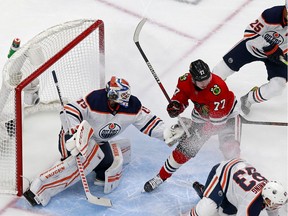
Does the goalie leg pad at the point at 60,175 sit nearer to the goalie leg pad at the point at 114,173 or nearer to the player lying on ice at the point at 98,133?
the player lying on ice at the point at 98,133

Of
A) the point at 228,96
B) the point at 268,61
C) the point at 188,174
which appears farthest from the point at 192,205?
the point at 268,61

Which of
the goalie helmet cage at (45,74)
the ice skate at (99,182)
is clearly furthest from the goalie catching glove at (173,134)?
the goalie helmet cage at (45,74)

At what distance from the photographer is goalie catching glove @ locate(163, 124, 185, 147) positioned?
545 centimetres

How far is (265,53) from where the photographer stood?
5848 millimetres

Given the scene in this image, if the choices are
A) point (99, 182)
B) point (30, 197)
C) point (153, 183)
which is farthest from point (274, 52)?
point (30, 197)

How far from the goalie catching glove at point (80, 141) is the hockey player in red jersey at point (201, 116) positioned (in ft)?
1.55

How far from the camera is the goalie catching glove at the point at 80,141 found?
523 cm

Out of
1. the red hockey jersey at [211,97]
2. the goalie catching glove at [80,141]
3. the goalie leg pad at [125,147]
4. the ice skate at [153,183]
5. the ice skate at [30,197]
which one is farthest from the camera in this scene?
the goalie leg pad at [125,147]

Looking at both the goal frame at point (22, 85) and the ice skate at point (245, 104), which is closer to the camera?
the goal frame at point (22, 85)

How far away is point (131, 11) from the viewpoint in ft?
23.0

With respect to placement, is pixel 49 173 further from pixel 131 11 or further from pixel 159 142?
pixel 131 11

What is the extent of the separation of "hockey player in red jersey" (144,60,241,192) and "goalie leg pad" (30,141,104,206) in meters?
0.36

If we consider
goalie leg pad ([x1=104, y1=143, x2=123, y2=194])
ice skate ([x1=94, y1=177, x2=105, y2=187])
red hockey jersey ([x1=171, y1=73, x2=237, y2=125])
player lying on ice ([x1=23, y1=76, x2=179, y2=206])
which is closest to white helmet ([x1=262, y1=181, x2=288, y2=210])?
red hockey jersey ([x1=171, y1=73, x2=237, y2=125])

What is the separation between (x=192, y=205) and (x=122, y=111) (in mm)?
659
